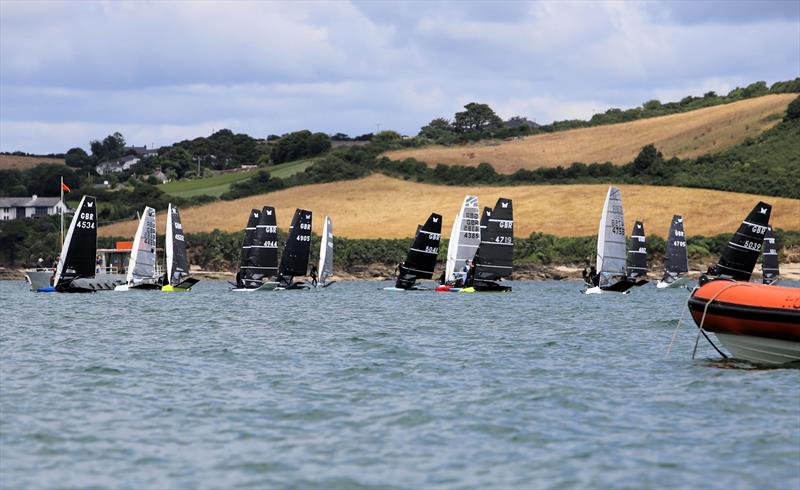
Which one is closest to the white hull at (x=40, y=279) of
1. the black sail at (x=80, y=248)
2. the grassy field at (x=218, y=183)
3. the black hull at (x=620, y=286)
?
the black sail at (x=80, y=248)

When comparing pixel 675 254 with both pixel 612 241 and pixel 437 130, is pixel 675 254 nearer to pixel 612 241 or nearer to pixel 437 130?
pixel 612 241

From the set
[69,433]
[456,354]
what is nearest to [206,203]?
[456,354]

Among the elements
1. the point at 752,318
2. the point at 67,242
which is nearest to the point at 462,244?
the point at 67,242

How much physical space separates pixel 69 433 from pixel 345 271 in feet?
256

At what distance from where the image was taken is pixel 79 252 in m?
61.5

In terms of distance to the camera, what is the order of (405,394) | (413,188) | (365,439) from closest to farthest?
(365,439)
(405,394)
(413,188)

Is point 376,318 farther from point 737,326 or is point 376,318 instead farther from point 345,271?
point 345,271

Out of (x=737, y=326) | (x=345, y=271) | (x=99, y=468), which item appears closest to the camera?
(x=99, y=468)

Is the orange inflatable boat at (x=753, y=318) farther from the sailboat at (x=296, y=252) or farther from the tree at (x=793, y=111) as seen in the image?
the tree at (x=793, y=111)

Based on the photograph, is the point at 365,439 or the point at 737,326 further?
the point at 737,326

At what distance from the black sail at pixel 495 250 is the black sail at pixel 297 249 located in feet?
33.0

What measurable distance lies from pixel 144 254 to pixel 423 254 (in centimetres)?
1533

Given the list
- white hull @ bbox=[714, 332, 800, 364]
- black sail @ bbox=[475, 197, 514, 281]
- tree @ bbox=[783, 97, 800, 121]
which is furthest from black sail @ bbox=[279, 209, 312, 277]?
tree @ bbox=[783, 97, 800, 121]

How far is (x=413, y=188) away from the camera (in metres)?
123
